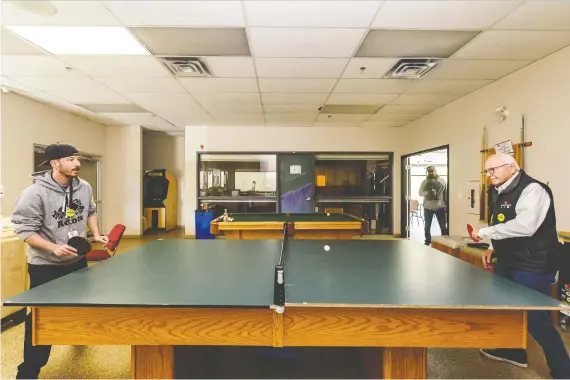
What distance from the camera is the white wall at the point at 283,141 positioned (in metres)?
8.30

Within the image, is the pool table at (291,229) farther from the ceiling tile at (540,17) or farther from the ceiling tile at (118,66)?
the ceiling tile at (540,17)

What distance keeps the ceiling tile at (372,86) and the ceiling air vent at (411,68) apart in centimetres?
20

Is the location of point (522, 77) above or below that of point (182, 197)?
above

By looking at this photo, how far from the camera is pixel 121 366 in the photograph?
7.77 feet

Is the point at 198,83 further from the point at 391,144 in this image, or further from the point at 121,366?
the point at 391,144

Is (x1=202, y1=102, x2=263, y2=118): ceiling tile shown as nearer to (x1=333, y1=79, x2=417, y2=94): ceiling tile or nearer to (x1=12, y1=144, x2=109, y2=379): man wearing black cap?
(x1=333, y1=79, x2=417, y2=94): ceiling tile

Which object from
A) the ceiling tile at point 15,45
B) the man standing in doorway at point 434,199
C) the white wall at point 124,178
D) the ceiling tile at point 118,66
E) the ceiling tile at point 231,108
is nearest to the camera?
the ceiling tile at point 15,45

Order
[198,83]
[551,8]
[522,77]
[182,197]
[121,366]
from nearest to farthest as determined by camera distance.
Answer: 1. [121,366]
2. [551,8]
3. [522,77]
4. [198,83]
5. [182,197]

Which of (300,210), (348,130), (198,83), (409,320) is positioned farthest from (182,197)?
(409,320)

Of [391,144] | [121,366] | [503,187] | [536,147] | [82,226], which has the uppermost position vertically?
[391,144]

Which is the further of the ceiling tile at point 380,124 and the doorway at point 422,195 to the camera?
the ceiling tile at point 380,124

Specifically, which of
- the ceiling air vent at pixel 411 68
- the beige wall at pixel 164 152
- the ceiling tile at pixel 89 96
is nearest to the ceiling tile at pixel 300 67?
the ceiling air vent at pixel 411 68

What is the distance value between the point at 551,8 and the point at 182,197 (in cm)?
943

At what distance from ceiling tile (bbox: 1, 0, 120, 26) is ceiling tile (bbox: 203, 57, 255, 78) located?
46.1 inches
